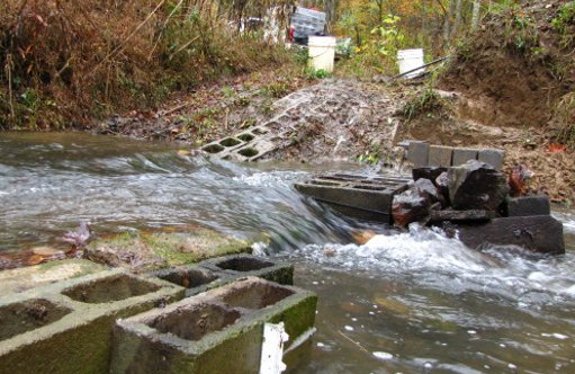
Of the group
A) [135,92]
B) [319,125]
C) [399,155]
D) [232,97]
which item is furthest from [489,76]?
[135,92]

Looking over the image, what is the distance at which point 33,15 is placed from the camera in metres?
9.71

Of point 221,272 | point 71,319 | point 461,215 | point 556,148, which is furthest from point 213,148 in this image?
point 71,319

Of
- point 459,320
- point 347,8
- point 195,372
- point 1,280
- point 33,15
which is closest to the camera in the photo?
point 195,372

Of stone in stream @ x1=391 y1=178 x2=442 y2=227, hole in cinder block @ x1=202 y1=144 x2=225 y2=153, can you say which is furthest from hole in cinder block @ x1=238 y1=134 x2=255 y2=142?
stone in stream @ x1=391 y1=178 x2=442 y2=227

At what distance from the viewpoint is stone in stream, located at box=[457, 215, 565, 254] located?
5.54 m

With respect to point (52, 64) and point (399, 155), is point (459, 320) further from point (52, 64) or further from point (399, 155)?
point (52, 64)

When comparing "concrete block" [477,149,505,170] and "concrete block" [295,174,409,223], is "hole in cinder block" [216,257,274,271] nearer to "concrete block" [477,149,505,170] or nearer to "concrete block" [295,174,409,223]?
"concrete block" [295,174,409,223]

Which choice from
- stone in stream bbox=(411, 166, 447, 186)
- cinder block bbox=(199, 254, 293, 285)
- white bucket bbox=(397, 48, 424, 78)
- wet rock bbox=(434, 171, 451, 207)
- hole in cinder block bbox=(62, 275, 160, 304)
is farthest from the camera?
white bucket bbox=(397, 48, 424, 78)

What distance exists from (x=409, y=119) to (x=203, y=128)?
4199mm

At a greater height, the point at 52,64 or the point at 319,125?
the point at 52,64

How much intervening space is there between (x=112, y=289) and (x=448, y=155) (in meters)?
6.90

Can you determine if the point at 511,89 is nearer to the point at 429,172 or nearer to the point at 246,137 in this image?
the point at 246,137

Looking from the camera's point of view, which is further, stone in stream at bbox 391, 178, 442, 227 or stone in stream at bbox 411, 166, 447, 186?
stone in stream at bbox 411, 166, 447, 186

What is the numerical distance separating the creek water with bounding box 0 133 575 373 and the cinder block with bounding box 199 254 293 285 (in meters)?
0.38
